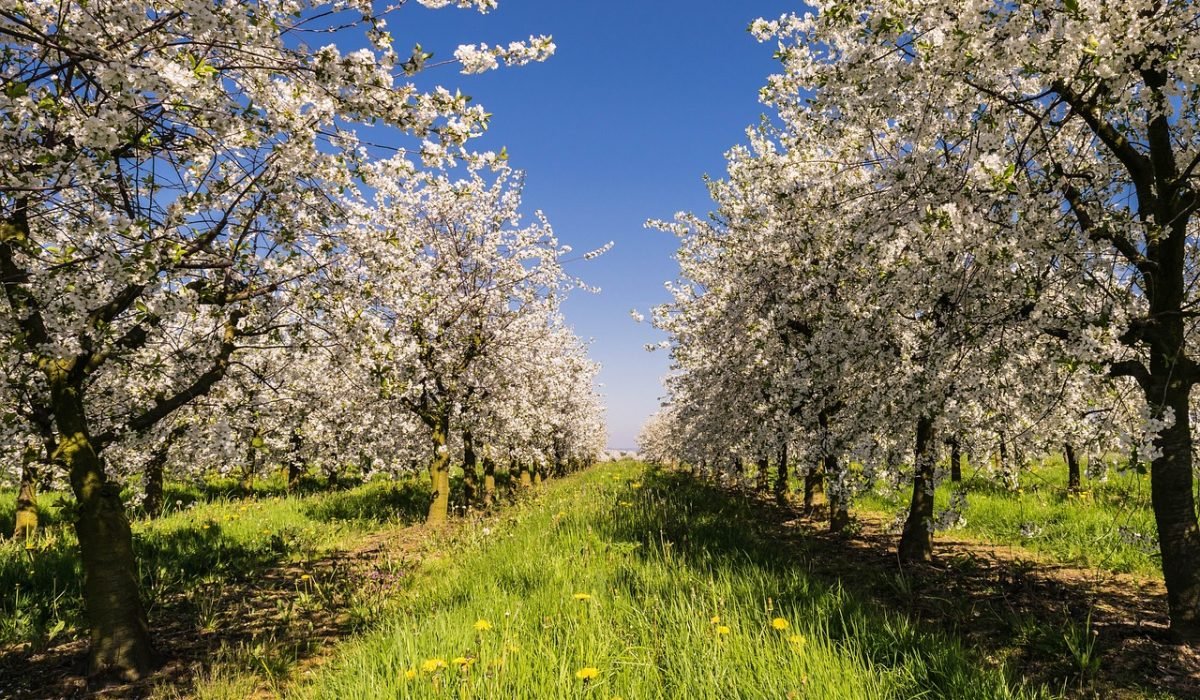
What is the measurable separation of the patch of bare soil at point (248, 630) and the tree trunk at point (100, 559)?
0.77ft

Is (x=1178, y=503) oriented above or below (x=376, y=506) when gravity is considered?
above

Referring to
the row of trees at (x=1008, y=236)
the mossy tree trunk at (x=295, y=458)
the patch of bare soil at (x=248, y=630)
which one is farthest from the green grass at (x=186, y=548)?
the row of trees at (x=1008, y=236)

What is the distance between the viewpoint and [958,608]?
684cm

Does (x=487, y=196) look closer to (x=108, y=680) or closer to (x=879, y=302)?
(x=879, y=302)

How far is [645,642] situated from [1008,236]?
16.1 ft

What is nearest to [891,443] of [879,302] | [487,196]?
[879,302]

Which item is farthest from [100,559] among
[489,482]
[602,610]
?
[489,482]

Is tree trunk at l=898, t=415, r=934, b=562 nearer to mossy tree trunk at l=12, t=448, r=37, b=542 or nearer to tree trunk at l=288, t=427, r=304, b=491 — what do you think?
mossy tree trunk at l=12, t=448, r=37, b=542

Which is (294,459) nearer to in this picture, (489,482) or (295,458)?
(295,458)

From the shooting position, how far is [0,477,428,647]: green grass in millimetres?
7090

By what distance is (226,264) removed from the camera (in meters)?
5.75

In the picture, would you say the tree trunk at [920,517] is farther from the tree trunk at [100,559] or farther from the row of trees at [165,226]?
the tree trunk at [100,559]

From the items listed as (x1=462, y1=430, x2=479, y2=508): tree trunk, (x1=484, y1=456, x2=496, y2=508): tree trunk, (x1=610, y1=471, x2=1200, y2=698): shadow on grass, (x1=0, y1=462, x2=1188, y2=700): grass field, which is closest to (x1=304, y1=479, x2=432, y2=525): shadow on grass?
(x1=462, y1=430, x2=479, y2=508): tree trunk

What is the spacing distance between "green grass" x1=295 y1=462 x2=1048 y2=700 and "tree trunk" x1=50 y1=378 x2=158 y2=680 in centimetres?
223
